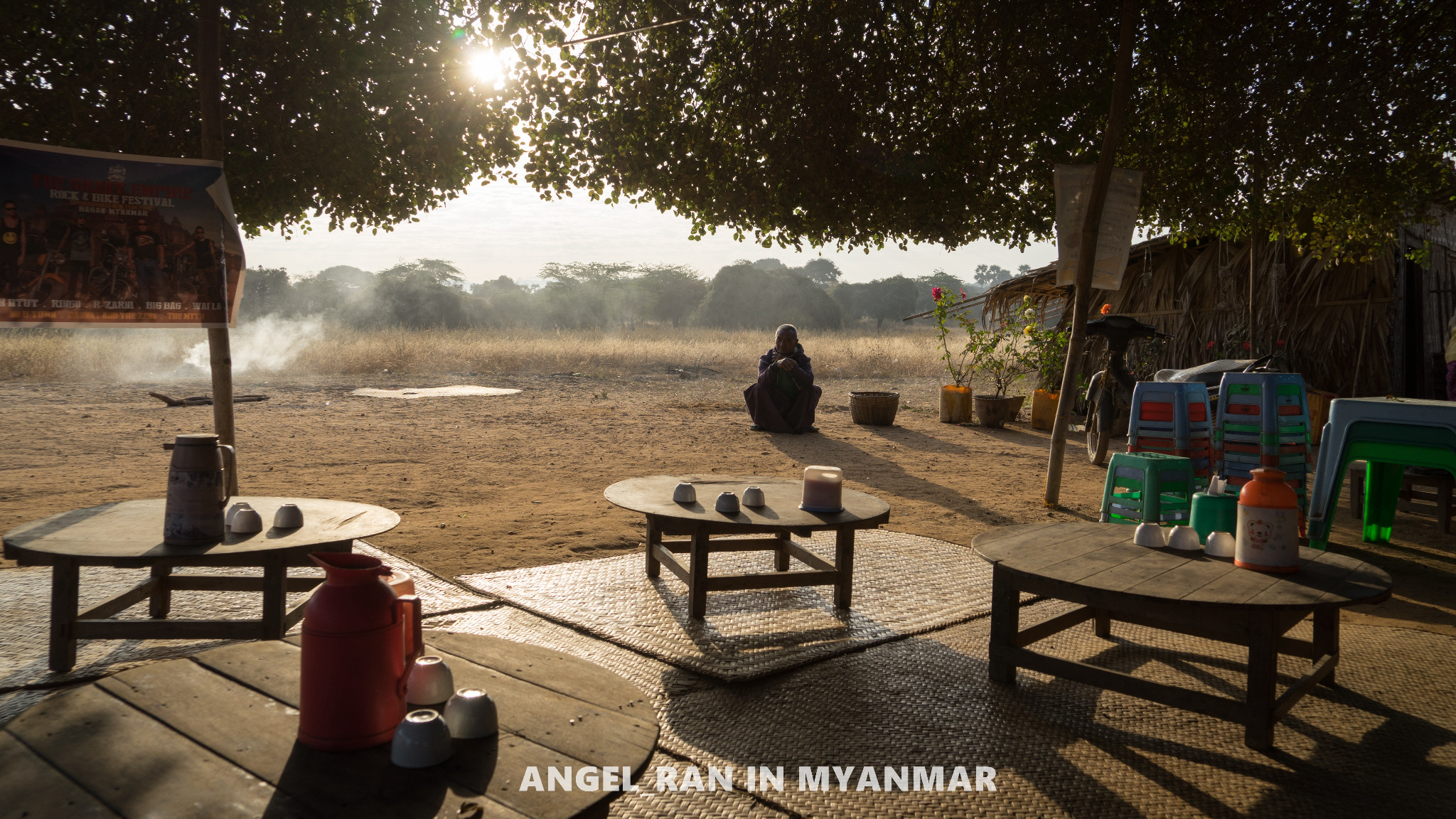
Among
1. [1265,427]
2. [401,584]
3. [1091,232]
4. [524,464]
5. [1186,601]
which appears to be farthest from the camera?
[524,464]

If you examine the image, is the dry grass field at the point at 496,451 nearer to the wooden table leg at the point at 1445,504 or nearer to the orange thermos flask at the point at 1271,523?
the wooden table leg at the point at 1445,504

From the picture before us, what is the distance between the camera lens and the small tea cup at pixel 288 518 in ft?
9.89

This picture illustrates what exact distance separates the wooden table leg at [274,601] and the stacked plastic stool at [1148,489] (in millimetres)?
3846

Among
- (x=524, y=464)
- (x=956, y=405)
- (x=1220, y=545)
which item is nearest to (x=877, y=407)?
(x=956, y=405)

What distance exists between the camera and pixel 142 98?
453 centimetres

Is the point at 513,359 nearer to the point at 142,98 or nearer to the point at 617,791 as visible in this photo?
the point at 142,98

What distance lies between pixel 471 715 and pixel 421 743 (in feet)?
0.37

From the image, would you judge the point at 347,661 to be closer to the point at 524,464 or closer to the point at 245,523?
the point at 245,523

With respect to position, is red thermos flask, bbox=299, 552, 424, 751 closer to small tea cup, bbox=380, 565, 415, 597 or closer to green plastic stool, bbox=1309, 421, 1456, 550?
small tea cup, bbox=380, 565, 415, 597

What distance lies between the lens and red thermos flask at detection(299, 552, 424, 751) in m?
1.37

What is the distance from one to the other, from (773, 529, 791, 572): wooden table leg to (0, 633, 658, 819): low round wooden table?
2.47 meters

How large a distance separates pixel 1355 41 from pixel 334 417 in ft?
37.0

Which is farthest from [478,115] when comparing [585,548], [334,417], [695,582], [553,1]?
[334,417]

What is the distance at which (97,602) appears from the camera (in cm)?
358
